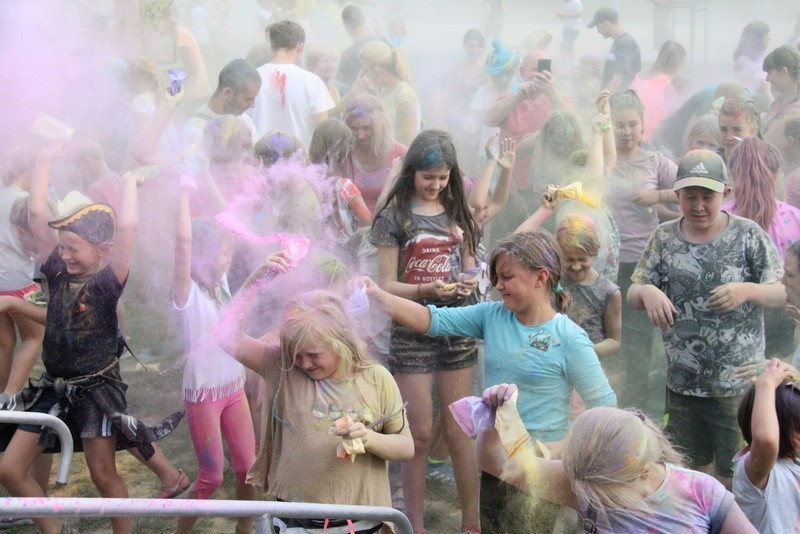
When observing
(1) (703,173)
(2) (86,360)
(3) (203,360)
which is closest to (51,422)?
(2) (86,360)

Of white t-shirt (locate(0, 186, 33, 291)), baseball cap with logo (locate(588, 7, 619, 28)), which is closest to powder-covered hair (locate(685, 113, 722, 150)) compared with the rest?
baseball cap with logo (locate(588, 7, 619, 28))

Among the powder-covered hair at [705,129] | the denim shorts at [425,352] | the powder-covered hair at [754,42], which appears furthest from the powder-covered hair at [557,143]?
the powder-covered hair at [754,42]

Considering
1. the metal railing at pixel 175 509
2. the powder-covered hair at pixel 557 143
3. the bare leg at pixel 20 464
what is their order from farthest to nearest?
the powder-covered hair at pixel 557 143 < the bare leg at pixel 20 464 < the metal railing at pixel 175 509

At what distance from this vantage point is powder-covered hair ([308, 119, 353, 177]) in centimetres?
407

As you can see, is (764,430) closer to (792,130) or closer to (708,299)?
(708,299)

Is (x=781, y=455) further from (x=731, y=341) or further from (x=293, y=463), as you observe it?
(x=293, y=463)

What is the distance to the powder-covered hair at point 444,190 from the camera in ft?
11.1

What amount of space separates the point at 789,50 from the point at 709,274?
9.76 feet

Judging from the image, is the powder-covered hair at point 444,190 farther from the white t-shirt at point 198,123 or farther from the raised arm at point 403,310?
the white t-shirt at point 198,123

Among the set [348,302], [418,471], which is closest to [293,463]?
[348,302]

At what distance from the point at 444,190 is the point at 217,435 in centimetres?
122

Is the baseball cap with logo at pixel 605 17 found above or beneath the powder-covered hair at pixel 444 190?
above

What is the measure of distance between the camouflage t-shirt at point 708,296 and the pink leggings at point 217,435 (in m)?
1.52

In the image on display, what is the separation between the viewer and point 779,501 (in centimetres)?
235
